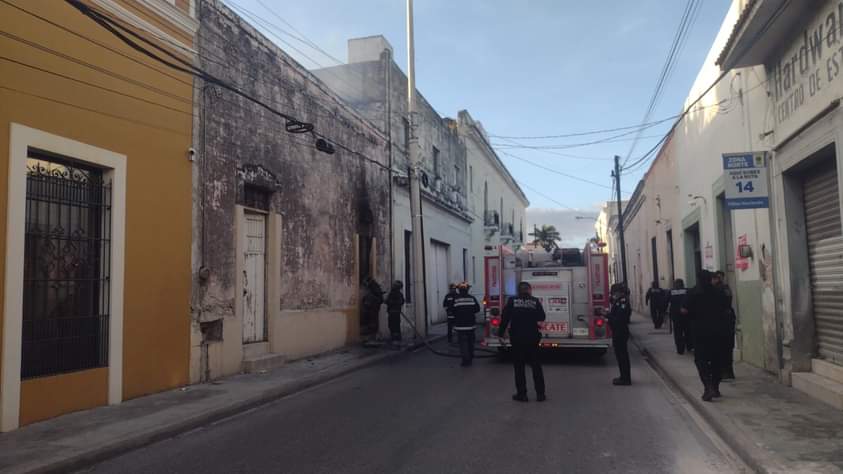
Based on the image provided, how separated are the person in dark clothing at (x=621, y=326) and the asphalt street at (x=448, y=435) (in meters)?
0.33

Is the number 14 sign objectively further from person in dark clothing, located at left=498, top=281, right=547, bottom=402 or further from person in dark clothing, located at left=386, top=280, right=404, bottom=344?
person in dark clothing, located at left=386, top=280, right=404, bottom=344

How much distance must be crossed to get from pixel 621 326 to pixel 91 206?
25.9 feet

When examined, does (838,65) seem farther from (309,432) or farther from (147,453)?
(147,453)

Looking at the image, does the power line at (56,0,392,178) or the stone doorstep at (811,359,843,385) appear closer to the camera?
the power line at (56,0,392,178)

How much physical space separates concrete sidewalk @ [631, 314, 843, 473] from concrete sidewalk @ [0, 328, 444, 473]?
587 cm

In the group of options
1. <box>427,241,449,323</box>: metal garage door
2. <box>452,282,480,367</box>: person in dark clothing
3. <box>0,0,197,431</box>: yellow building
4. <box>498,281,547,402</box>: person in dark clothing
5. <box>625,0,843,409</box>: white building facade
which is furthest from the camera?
<box>427,241,449,323</box>: metal garage door

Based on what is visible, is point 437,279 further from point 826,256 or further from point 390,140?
point 826,256

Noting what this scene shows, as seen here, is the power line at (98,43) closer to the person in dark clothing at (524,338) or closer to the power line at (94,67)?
Answer: the power line at (94,67)

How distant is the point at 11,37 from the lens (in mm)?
7129

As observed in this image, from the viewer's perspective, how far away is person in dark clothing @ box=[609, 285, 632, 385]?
10219 millimetres

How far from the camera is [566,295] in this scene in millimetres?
13125

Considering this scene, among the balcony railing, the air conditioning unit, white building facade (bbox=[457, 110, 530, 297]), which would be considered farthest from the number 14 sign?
the balcony railing

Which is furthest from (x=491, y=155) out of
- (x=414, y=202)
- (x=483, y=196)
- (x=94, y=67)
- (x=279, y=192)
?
(x=94, y=67)

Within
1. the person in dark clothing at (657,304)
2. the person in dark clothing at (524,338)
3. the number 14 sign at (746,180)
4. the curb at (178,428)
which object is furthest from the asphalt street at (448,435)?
the person in dark clothing at (657,304)
